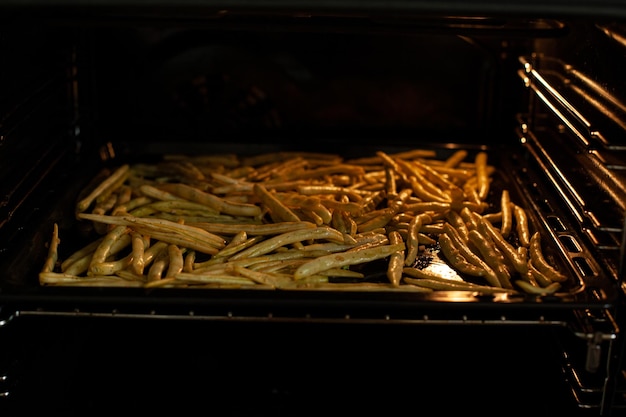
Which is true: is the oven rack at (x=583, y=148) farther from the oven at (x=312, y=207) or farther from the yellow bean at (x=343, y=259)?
the yellow bean at (x=343, y=259)

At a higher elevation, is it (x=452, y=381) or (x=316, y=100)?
(x=316, y=100)

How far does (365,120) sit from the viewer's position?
4.34 m

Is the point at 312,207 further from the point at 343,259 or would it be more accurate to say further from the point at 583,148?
the point at 583,148

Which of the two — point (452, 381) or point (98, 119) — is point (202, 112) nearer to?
point (98, 119)

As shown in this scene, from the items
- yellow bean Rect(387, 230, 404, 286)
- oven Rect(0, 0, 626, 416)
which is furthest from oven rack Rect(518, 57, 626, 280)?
yellow bean Rect(387, 230, 404, 286)

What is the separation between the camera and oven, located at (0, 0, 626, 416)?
283 cm

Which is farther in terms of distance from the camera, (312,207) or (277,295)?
(312,207)

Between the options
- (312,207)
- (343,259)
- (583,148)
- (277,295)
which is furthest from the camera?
(312,207)

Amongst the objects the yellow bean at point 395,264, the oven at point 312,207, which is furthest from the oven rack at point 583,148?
the yellow bean at point 395,264

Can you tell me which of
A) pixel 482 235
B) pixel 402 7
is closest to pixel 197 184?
pixel 482 235

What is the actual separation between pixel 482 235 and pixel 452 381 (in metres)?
0.58

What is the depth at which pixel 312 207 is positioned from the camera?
3553mm

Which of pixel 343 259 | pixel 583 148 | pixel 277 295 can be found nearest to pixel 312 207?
pixel 343 259

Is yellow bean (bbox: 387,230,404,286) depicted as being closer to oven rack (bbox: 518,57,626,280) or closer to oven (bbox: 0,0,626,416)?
oven (bbox: 0,0,626,416)
